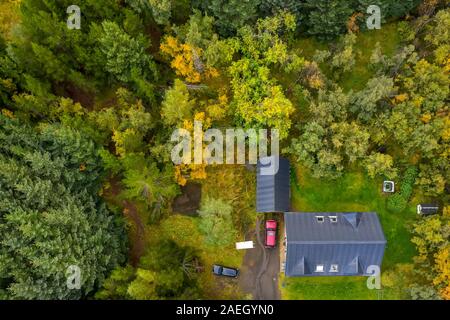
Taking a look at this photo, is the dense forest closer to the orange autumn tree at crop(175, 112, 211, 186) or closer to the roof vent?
the orange autumn tree at crop(175, 112, 211, 186)

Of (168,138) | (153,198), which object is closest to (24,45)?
(168,138)

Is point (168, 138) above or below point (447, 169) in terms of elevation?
above

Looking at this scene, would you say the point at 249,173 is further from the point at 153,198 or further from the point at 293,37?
the point at 293,37

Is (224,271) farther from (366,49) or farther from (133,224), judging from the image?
(366,49)

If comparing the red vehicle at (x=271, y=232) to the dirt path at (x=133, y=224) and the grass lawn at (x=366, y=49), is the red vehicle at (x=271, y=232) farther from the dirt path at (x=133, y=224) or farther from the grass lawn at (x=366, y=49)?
the grass lawn at (x=366, y=49)

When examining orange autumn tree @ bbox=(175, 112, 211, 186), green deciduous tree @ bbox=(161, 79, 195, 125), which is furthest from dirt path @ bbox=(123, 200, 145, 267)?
green deciduous tree @ bbox=(161, 79, 195, 125)

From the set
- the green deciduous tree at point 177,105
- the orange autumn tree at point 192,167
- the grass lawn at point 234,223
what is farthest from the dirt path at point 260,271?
the green deciduous tree at point 177,105
